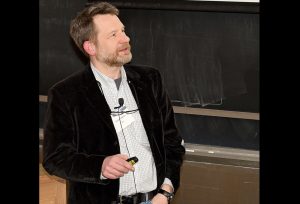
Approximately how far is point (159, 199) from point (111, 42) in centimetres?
77

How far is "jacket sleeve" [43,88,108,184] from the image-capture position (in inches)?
105

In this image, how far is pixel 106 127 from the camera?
8.96 ft

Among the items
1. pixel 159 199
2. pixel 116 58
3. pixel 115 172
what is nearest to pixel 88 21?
pixel 116 58

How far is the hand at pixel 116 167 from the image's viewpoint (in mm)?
2562

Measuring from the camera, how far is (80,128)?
272cm

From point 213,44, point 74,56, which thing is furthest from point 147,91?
point 74,56

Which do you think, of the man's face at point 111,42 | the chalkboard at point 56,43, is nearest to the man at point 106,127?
the man's face at point 111,42

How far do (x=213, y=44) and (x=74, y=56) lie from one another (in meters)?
1.24

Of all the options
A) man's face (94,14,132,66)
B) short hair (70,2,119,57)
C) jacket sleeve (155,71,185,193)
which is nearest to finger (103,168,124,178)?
jacket sleeve (155,71,185,193)

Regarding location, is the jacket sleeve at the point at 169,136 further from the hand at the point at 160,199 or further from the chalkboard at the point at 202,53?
the chalkboard at the point at 202,53

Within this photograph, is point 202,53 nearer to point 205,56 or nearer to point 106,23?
point 205,56

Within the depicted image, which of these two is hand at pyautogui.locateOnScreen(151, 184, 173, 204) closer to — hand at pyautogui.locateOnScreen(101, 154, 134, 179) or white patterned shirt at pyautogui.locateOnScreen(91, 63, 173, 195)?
white patterned shirt at pyautogui.locateOnScreen(91, 63, 173, 195)
